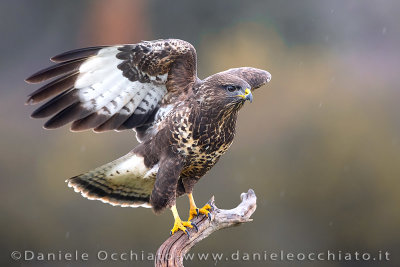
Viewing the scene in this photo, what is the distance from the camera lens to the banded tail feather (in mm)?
5078

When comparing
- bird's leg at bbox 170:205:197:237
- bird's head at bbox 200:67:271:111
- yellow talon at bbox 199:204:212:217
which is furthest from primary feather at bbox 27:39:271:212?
yellow talon at bbox 199:204:212:217

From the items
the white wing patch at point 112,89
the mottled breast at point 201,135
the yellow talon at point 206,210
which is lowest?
the yellow talon at point 206,210

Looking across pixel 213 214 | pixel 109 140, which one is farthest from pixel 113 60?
pixel 109 140

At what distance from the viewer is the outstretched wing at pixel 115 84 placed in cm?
482

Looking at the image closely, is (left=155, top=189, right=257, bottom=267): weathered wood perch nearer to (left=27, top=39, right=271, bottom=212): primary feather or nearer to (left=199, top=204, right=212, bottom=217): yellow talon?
(left=199, top=204, right=212, bottom=217): yellow talon

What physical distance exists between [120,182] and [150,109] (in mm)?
687

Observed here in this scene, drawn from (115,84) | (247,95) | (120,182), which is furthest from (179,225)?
(115,84)

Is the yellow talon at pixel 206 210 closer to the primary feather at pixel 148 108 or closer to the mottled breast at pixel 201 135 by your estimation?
the primary feather at pixel 148 108

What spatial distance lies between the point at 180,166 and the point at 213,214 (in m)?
0.54

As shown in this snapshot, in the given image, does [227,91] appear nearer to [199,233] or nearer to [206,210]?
[206,210]

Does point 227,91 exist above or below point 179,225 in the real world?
above

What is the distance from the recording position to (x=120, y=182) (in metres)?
5.18

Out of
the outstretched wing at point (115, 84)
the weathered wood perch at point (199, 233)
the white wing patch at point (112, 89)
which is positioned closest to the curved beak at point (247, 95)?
the outstretched wing at point (115, 84)

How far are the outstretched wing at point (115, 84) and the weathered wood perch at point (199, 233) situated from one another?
102cm
